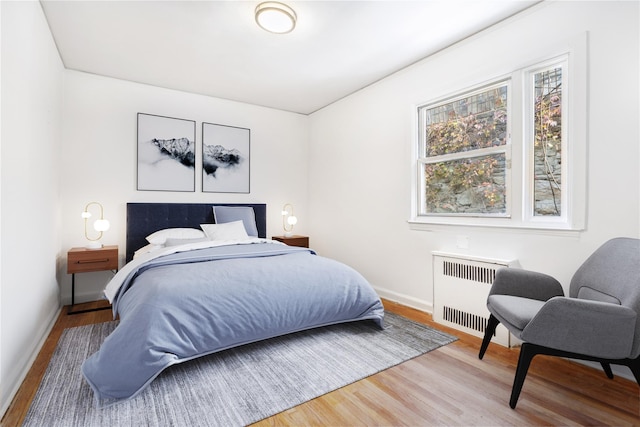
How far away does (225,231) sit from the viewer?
12.7ft

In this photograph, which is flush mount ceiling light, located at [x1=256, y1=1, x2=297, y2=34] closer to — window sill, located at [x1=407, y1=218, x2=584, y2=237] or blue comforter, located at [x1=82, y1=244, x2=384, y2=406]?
blue comforter, located at [x1=82, y1=244, x2=384, y2=406]

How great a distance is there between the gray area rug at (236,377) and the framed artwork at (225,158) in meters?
2.21

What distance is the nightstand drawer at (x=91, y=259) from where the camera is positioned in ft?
10.5

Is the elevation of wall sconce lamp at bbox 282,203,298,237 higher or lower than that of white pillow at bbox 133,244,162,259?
higher

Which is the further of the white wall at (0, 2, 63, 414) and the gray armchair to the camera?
the white wall at (0, 2, 63, 414)

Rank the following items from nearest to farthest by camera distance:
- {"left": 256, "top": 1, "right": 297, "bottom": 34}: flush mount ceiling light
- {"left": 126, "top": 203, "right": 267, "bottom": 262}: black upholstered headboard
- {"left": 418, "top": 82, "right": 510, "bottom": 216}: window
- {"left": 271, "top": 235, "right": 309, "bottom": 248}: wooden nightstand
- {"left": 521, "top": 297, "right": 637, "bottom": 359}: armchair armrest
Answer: {"left": 521, "top": 297, "right": 637, "bottom": 359}: armchair armrest < {"left": 256, "top": 1, "right": 297, "bottom": 34}: flush mount ceiling light < {"left": 418, "top": 82, "right": 510, "bottom": 216}: window < {"left": 126, "top": 203, "right": 267, "bottom": 262}: black upholstered headboard < {"left": 271, "top": 235, "right": 309, "bottom": 248}: wooden nightstand

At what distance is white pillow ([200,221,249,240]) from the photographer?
3809 mm

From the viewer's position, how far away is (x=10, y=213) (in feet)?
5.96

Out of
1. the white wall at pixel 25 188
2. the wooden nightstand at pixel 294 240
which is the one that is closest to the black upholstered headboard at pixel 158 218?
the white wall at pixel 25 188

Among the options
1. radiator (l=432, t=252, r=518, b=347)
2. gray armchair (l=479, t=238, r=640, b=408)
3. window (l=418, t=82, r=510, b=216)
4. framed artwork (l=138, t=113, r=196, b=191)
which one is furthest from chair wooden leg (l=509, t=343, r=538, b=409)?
framed artwork (l=138, t=113, r=196, b=191)

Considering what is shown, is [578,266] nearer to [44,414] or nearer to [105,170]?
[44,414]

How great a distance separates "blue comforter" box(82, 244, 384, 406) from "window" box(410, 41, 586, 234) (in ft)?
4.25

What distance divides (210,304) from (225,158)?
2764mm

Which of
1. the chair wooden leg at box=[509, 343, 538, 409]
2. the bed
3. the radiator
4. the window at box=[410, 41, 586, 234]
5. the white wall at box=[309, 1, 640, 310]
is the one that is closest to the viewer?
the chair wooden leg at box=[509, 343, 538, 409]
